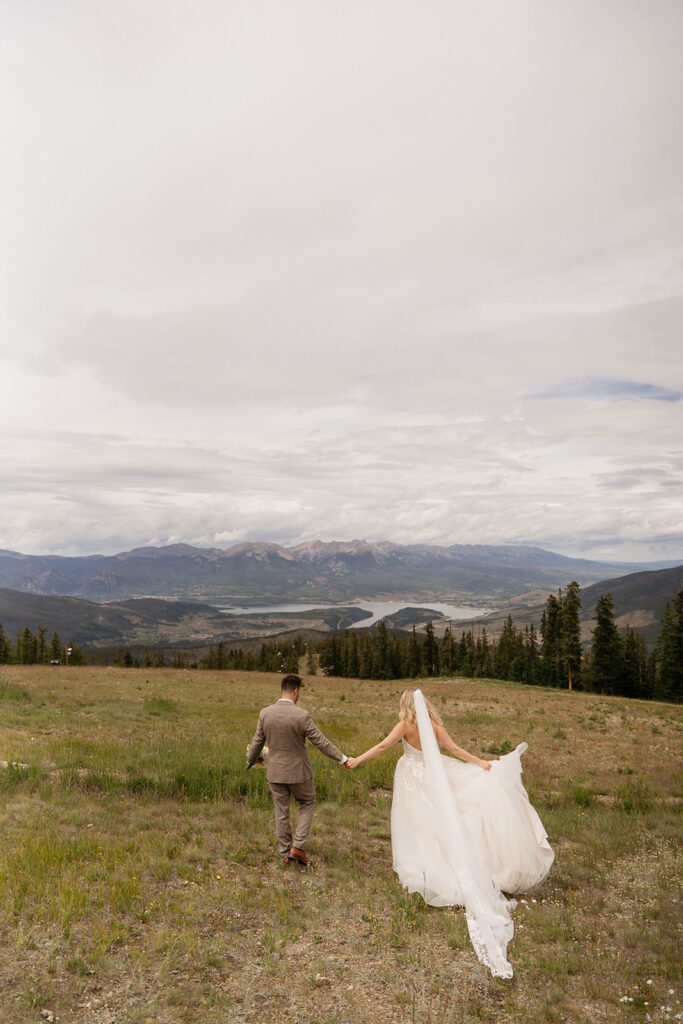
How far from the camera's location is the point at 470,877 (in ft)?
22.0

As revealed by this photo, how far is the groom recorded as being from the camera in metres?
8.08

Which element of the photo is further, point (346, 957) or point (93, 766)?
point (93, 766)

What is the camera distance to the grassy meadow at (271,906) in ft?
16.2

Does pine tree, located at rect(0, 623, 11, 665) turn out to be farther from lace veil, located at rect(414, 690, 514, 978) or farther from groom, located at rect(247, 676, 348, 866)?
lace veil, located at rect(414, 690, 514, 978)

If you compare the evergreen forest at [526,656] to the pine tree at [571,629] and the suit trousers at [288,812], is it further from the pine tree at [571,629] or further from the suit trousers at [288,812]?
the suit trousers at [288,812]

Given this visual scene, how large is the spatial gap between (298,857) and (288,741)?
1760 mm

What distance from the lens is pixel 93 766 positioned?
11914mm

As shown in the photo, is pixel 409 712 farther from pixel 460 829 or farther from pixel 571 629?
pixel 571 629

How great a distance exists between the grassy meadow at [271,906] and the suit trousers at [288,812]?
1.17 ft

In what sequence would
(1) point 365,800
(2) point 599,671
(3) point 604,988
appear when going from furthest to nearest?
(2) point 599,671 < (1) point 365,800 < (3) point 604,988

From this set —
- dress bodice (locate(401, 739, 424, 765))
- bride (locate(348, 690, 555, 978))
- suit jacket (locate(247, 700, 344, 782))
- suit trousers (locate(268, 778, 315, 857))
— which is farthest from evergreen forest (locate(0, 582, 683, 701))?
bride (locate(348, 690, 555, 978))

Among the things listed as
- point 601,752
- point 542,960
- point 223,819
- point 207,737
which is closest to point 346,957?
point 542,960

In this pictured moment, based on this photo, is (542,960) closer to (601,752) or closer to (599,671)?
(601,752)

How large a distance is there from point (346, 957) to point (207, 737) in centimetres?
1123
